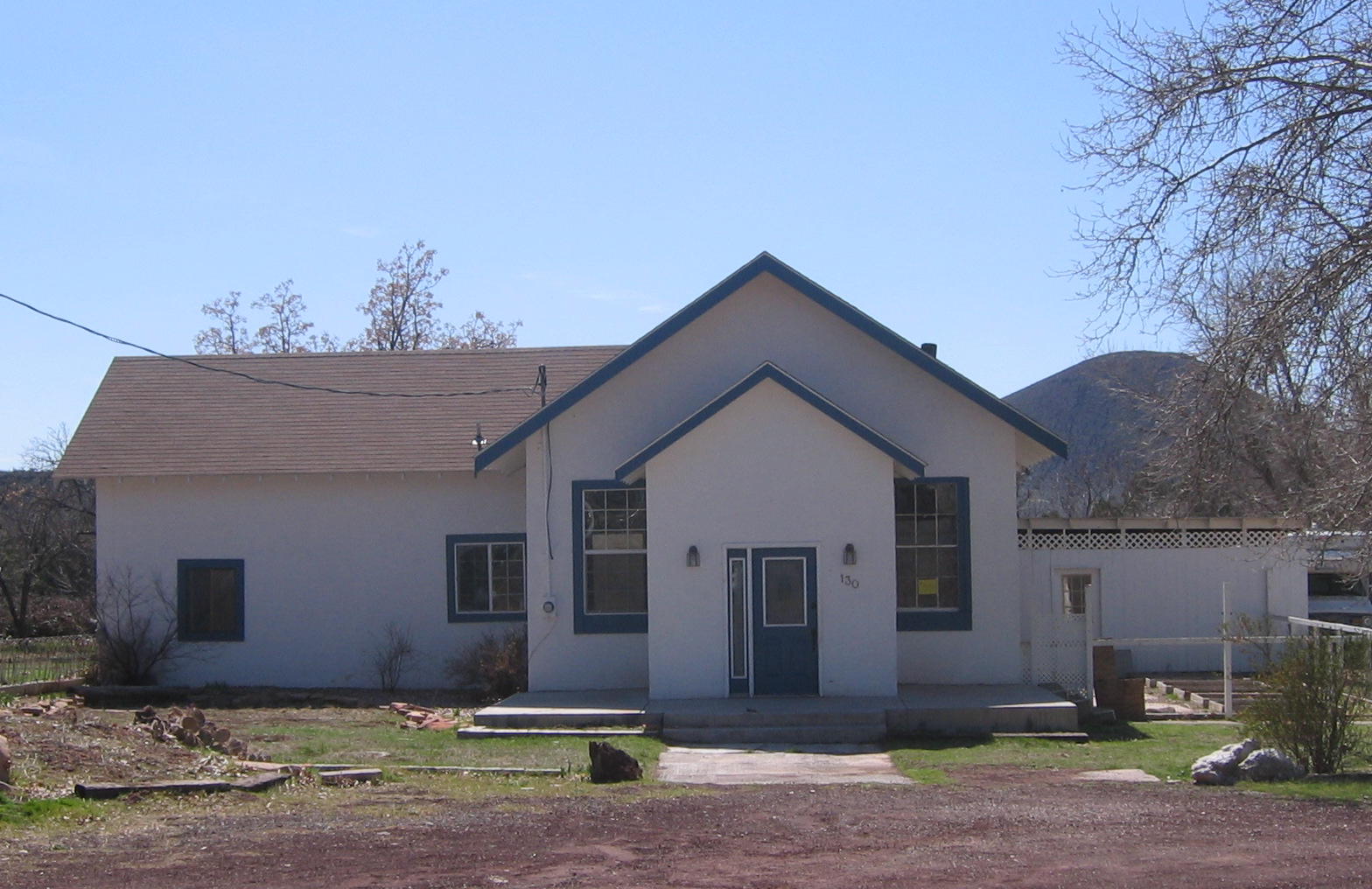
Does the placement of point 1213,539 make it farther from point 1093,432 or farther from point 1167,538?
point 1093,432

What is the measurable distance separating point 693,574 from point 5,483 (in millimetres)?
27637

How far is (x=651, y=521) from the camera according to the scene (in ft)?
58.3

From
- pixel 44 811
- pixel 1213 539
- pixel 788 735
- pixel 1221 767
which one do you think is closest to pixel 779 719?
pixel 788 735

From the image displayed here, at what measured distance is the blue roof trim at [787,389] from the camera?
17422 mm

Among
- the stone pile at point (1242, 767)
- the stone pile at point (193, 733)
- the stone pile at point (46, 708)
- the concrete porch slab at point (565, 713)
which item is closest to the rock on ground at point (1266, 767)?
the stone pile at point (1242, 767)

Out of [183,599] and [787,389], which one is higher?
[787,389]

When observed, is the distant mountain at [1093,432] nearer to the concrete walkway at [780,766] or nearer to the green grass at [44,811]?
the concrete walkway at [780,766]

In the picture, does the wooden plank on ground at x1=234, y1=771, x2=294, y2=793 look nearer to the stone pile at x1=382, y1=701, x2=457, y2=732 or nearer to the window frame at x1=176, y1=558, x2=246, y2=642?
the stone pile at x1=382, y1=701, x2=457, y2=732

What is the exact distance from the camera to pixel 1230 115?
11750 mm

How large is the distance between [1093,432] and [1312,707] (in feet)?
151

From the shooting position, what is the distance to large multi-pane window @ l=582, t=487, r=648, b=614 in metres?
19.0

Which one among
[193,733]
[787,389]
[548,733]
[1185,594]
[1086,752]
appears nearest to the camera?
[193,733]

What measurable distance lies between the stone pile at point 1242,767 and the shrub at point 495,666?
9.61m

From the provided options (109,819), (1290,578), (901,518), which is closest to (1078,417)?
(1290,578)
